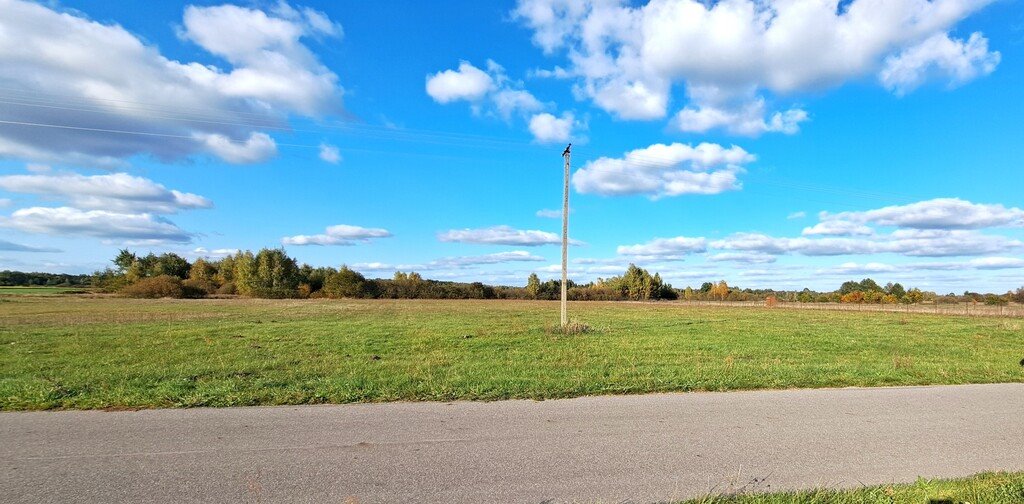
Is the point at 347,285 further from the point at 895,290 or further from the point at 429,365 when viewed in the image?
the point at 895,290

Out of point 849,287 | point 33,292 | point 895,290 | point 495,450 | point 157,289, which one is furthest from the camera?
point 849,287

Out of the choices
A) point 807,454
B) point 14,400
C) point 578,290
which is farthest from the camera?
point 578,290

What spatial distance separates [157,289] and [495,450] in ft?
262

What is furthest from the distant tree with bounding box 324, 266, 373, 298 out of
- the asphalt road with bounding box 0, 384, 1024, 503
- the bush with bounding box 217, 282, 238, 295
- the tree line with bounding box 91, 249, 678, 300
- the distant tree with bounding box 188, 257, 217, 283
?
the asphalt road with bounding box 0, 384, 1024, 503

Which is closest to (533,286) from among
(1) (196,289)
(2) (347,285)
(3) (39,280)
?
(2) (347,285)

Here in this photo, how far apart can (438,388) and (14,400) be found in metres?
5.38

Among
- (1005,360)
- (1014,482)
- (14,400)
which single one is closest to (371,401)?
(14,400)

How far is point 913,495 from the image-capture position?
4031mm

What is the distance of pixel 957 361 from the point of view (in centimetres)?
1174

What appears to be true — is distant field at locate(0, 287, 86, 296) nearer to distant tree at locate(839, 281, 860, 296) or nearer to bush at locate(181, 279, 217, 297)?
bush at locate(181, 279, 217, 297)

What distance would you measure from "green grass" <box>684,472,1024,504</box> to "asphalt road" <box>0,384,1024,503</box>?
0.24 metres

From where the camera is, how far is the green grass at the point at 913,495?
12.9 feet

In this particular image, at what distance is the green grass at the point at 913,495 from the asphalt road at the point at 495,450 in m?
0.24

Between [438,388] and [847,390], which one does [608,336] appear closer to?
[847,390]
